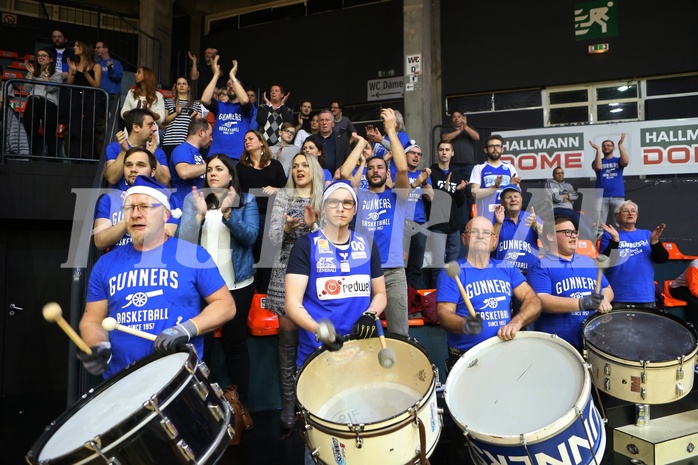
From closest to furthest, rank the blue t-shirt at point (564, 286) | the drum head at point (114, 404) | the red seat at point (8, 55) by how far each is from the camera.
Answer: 1. the drum head at point (114, 404)
2. the blue t-shirt at point (564, 286)
3. the red seat at point (8, 55)

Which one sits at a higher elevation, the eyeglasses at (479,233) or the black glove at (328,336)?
the eyeglasses at (479,233)

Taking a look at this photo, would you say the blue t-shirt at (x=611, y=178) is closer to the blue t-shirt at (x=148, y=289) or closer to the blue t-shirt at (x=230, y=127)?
the blue t-shirt at (x=230, y=127)

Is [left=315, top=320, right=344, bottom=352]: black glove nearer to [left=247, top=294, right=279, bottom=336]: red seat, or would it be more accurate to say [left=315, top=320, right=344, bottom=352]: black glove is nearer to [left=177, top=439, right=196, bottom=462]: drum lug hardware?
[left=177, top=439, right=196, bottom=462]: drum lug hardware

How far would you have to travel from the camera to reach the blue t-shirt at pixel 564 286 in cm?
443

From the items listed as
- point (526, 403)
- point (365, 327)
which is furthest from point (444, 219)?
point (365, 327)

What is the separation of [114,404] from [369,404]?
1266 mm

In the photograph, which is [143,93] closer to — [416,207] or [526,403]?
[416,207]

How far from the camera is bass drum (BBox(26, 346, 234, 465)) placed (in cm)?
205

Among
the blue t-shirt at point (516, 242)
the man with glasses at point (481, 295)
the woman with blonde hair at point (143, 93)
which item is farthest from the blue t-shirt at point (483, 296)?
the woman with blonde hair at point (143, 93)

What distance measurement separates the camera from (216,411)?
2.47m

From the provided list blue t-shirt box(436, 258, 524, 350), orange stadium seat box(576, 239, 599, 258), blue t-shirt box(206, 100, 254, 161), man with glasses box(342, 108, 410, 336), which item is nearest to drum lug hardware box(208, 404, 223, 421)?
blue t-shirt box(436, 258, 524, 350)

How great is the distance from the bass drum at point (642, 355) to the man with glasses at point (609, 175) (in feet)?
16.8

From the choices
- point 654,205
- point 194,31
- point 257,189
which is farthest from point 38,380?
point 194,31

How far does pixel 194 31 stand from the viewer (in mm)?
16172
